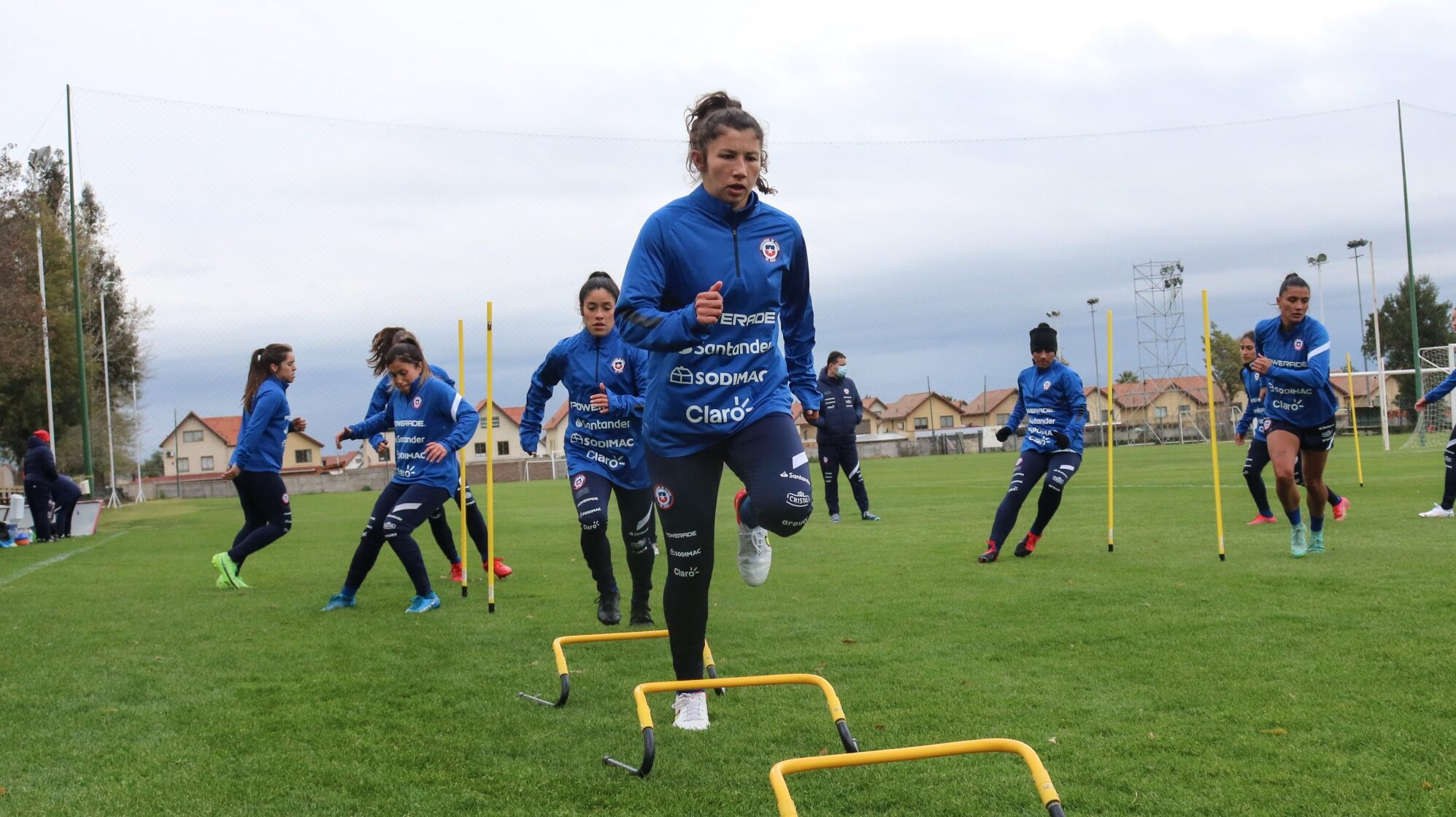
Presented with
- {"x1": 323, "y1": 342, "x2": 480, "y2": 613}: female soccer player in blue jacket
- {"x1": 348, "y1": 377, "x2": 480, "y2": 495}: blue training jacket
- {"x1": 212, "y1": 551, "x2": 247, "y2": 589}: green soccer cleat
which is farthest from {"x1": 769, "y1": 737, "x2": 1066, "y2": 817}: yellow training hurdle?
{"x1": 212, "y1": 551, "x2": 247, "y2": 589}: green soccer cleat

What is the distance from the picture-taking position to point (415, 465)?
847 centimetres

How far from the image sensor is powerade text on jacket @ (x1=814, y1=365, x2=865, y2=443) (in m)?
16.5

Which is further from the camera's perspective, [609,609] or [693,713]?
[609,609]

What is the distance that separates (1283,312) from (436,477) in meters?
6.80

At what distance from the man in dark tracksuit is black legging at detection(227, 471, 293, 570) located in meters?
8.00

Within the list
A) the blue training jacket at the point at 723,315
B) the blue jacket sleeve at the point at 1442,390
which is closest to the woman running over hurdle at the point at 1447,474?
the blue jacket sleeve at the point at 1442,390

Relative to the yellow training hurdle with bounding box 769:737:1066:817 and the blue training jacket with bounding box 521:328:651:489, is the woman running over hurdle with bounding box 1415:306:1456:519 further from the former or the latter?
the yellow training hurdle with bounding box 769:737:1066:817

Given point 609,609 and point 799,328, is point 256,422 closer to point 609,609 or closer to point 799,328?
point 609,609

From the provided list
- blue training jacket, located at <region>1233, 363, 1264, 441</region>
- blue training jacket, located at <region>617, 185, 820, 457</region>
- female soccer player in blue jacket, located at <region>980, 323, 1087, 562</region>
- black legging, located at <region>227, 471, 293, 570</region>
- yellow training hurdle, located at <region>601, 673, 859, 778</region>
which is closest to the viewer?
yellow training hurdle, located at <region>601, 673, 859, 778</region>

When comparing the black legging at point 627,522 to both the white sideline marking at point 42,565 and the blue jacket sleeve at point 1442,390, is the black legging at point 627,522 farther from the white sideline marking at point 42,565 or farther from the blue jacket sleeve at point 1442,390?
the blue jacket sleeve at point 1442,390

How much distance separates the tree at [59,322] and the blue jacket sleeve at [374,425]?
18936 mm

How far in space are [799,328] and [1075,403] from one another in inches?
251

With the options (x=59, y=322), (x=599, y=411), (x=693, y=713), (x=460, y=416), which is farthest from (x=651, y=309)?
(x=59, y=322)

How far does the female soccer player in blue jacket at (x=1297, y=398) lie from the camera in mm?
8906
